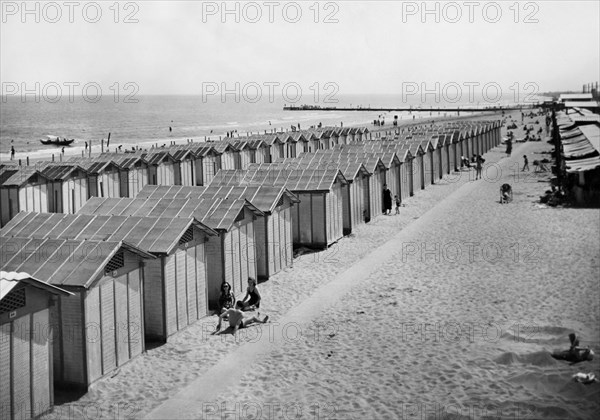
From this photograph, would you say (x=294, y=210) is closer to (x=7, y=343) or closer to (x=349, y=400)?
(x=349, y=400)

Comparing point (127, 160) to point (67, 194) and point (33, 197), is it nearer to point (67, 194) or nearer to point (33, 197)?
point (67, 194)

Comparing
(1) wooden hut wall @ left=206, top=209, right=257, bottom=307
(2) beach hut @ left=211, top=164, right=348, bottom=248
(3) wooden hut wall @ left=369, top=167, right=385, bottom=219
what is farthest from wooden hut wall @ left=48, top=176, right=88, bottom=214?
(3) wooden hut wall @ left=369, top=167, right=385, bottom=219

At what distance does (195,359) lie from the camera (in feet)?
44.6

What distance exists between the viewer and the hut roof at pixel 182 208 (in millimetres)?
17675

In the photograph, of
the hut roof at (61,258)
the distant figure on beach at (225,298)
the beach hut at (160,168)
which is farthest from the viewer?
the beach hut at (160,168)

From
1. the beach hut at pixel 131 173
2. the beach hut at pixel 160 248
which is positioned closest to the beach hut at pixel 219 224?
the beach hut at pixel 160 248

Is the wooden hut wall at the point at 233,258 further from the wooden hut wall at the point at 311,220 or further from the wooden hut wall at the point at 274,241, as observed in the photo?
the wooden hut wall at the point at 311,220

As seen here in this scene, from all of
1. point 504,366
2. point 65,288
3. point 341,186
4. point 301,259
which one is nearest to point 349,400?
point 504,366

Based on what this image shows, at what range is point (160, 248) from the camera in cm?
1445

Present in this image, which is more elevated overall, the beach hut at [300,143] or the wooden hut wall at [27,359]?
the beach hut at [300,143]

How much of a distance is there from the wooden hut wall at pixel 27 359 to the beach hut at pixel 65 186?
58.1 feet

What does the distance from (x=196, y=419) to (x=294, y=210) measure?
13.8 m

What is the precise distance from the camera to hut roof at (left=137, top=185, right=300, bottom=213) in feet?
66.5

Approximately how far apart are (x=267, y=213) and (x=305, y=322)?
4.86 meters
